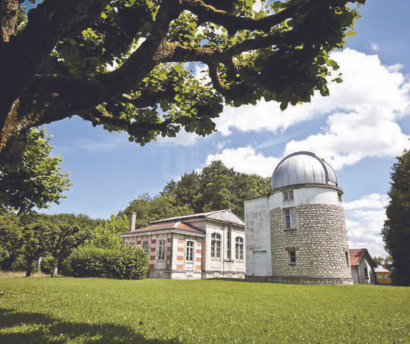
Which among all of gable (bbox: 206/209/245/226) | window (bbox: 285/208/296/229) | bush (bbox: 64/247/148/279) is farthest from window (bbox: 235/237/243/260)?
bush (bbox: 64/247/148/279)

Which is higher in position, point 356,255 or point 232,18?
point 232,18

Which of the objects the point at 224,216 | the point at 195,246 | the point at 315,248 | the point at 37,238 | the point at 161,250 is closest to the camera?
the point at 315,248

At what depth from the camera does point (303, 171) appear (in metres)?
23.9

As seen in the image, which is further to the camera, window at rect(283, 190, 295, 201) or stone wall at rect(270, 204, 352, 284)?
window at rect(283, 190, 295, 201)

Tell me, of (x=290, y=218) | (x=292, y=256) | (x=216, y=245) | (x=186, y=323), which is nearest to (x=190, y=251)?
(x=216, y=245)

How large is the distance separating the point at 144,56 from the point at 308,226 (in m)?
21.3

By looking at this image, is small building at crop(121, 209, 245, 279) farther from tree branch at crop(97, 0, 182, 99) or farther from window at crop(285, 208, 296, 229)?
tree branch at crop(97, 0, 182, 99)

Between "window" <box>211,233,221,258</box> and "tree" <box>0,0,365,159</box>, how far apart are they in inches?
936

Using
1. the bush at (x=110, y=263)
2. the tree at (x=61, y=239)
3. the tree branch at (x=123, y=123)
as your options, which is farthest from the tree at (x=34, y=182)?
the tree at (x=61, y=239)

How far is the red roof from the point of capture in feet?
97.9

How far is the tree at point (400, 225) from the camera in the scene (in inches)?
1121

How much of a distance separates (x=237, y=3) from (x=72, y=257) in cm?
2464

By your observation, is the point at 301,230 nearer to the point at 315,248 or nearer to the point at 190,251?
the point at 315,248

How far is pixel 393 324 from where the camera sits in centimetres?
657
